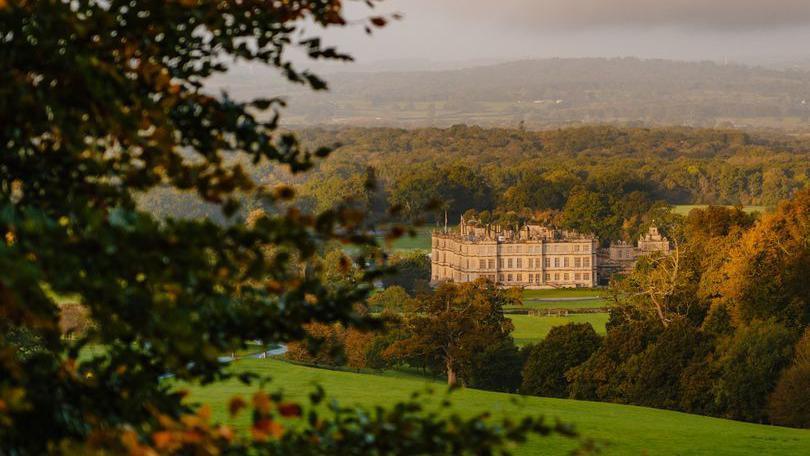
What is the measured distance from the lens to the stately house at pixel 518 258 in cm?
8000

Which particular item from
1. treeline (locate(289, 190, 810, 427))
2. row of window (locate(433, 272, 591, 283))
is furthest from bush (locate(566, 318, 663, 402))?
row of window (locate(433, 272, 591, 283))

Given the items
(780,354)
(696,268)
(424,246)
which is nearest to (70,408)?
(780,354)

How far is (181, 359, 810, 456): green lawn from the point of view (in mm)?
15641

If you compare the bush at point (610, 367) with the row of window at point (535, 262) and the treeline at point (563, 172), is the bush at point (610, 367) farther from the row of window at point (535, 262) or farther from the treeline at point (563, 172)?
the row of window at point (535, 262)

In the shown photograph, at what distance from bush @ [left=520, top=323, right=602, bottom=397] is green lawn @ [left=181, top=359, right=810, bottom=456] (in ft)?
34.4

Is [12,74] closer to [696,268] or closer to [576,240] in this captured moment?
[696,268]

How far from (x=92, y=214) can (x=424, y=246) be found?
101261mm

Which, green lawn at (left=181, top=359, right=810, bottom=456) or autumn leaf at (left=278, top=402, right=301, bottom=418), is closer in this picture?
autumn leaf at (left=278, top=402, right=301, bottom=418)

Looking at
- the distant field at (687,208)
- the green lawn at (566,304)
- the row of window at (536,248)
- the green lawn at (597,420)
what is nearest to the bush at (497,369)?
the green lawn at (597,420)

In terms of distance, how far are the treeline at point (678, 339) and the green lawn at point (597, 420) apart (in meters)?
8.06

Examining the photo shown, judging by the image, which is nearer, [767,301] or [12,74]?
[12,74]

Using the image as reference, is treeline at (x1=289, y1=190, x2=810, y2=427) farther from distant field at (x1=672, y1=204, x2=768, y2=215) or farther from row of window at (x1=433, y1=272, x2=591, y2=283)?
distant field at (x1=672, y1=204, x2=768, y2=215)

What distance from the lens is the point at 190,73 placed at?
5844 millimetres

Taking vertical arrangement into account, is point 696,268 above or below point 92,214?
below
